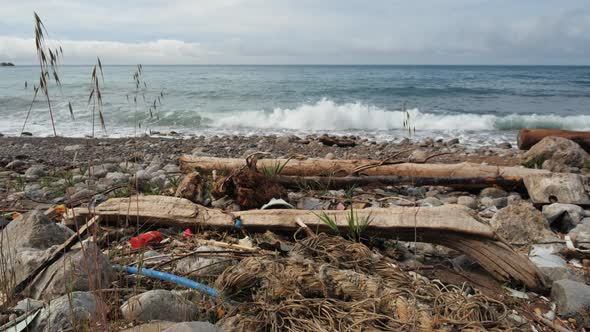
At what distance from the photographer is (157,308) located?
1.97 meters

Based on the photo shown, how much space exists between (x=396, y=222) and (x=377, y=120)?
12259 mm

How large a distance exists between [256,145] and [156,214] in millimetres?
6507

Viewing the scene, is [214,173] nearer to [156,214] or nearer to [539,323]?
[156,214]

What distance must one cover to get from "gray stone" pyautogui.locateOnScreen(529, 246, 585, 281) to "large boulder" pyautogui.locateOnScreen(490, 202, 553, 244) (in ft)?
0.64

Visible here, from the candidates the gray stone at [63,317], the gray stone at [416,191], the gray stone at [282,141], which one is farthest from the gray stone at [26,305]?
the gray stone at [282,141]

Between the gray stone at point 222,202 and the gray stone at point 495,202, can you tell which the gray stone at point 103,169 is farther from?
the gray stone at point 495,202

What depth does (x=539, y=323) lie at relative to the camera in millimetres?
2248

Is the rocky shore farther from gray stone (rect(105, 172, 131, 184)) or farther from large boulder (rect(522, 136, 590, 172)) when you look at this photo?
large boulder (rect(522, 136, 590, 172))

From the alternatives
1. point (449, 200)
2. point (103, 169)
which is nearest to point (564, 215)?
point (449, 200)

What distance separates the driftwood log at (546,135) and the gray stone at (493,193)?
4151mm

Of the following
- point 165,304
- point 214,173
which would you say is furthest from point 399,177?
point 165,304

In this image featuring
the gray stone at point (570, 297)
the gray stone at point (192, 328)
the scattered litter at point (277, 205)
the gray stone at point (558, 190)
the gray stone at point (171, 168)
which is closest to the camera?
the gray stone at point (192, 328)

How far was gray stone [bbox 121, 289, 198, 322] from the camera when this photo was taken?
195 centimetres

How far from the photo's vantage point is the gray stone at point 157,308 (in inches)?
76.9
